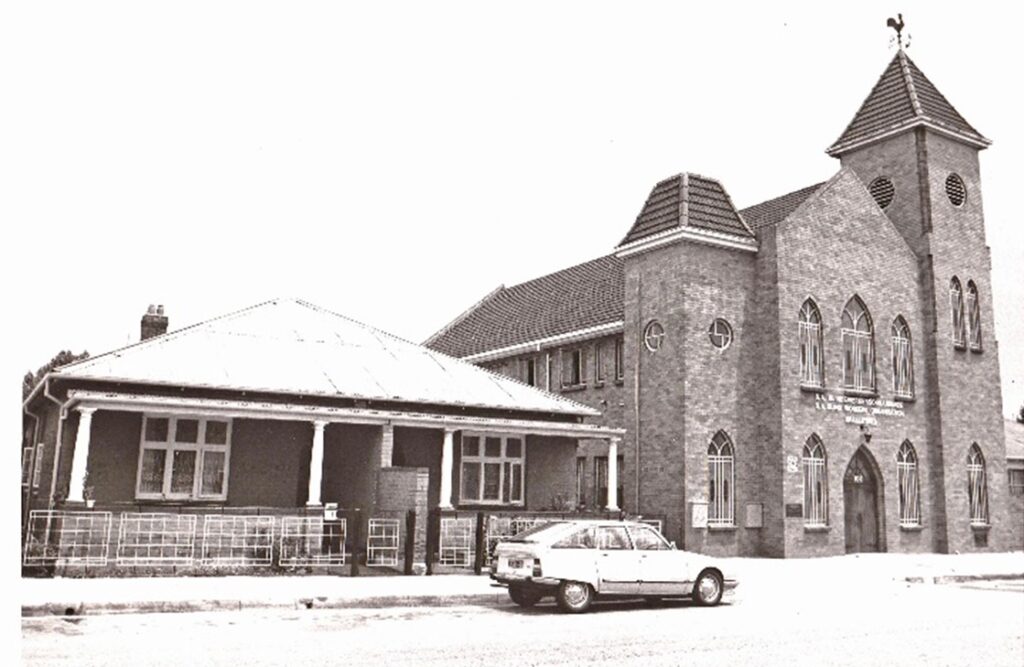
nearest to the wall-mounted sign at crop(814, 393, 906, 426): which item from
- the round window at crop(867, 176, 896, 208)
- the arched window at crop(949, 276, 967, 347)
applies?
the arched window at crop(949, 276, 967, 347)

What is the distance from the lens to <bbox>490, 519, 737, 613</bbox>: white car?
13.9 m

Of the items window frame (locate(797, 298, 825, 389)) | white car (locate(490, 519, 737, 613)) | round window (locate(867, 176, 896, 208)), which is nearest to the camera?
white car (locate(490, 519, 737, 613))

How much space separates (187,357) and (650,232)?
14.0 metres

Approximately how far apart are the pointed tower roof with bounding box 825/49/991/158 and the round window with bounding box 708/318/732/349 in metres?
10.9

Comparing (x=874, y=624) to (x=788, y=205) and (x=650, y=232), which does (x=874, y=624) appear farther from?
(x=788, y=205)

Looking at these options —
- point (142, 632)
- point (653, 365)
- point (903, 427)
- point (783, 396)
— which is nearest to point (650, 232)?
point (653, 365)

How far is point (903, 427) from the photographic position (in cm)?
2934

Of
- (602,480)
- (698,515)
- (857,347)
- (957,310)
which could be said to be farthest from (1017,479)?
(698,515)

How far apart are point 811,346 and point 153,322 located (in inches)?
780

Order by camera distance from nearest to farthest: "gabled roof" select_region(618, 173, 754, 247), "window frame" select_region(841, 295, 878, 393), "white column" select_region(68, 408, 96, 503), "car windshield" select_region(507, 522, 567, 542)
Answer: "car windshield" select_region(507, 522, 567, 542), "white column" select_region(68, 408, 96, 503), "gabled roof" select_region(618, 173, 754, 247), "window frame" select_region(841, 295, 878, 393)

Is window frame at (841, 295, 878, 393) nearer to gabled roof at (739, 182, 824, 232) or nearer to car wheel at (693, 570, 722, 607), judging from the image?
gabled roof at (739, 182, 824, 232)

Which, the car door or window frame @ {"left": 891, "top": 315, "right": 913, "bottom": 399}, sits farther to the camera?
window frame @ {"left": 891, "top": 315, "right": 913, "bottom": 399}

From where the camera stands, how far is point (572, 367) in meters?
33.0

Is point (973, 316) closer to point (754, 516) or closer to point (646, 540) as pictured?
point (754, 516)
